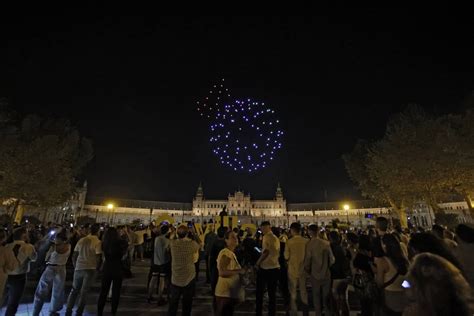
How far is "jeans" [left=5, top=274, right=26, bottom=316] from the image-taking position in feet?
20.9

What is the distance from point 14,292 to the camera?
6.44 meters

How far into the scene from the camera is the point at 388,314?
4.64m

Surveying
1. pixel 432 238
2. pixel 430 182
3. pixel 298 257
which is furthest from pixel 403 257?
pixel 430 182

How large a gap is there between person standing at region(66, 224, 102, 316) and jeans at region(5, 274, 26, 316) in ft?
3.72

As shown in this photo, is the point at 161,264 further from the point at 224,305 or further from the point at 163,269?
the point at 224,305

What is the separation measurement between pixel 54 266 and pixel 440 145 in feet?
83.1

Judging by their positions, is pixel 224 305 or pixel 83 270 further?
pixel 83 270

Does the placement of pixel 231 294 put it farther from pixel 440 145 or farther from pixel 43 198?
pixel 43 198

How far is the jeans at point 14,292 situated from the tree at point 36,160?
19223 mm

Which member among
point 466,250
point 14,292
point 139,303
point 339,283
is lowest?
point 139,303

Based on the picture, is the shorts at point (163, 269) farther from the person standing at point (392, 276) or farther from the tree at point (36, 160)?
the tree at point (36, 160)

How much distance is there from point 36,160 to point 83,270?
21.8 m

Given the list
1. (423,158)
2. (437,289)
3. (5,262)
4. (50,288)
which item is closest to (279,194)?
(423,158)

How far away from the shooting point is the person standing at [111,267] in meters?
6.64
